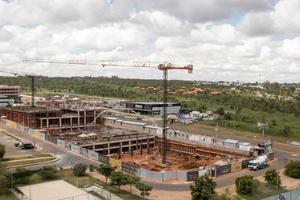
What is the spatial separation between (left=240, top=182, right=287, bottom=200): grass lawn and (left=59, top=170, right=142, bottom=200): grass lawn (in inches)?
604

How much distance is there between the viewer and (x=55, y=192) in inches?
2048

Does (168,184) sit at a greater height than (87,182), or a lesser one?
lesser

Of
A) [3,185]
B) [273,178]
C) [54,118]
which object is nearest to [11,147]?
[54,118]

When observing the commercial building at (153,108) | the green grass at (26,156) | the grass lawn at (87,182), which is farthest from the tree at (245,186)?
the commercial building at (153,108)

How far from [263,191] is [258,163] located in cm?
1374

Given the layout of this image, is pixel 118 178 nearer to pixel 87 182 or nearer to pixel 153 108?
pixel 87 182

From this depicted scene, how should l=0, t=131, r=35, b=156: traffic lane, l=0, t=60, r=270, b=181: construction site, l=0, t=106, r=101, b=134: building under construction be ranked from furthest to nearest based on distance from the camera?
l=0, t=106, r=101, b=134: building under construction, l=0, t=131, r=35, b=156: traffic lane, l=0, t=60, r=270, b=181: construction site

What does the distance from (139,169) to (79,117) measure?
58698 millimetres

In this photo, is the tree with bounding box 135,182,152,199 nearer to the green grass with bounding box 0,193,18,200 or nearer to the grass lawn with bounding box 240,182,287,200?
the grass lawn with bounding box 240,182,287,200

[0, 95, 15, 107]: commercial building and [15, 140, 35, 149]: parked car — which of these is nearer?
[15, 140, 35, 149]: parked car

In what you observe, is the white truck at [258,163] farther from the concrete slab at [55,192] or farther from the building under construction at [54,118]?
the building under construction at [54,118]

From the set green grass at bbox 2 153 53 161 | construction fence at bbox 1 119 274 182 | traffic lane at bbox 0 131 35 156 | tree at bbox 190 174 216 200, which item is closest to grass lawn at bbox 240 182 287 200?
tree at bbox 190 174 216 200

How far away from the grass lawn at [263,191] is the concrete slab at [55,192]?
21.0 meters

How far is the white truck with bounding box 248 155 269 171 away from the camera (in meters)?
69.9
